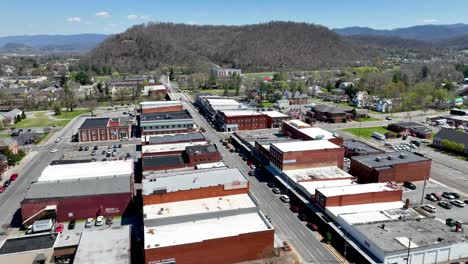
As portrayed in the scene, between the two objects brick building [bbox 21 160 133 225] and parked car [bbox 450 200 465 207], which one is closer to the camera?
brick building [bbox 21 160 133 225]

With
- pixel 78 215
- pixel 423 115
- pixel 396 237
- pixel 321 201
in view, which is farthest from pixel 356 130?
pixel 78 215

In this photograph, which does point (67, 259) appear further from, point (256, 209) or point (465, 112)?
point (465, 112)

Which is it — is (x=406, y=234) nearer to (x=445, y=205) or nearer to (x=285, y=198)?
(x=445, y=205)

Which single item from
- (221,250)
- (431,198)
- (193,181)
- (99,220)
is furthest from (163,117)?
(431,198)

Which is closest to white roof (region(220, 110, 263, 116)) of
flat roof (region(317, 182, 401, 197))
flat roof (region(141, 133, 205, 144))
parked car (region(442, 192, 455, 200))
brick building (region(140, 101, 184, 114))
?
brick building (region(140, 101, 184, 114))

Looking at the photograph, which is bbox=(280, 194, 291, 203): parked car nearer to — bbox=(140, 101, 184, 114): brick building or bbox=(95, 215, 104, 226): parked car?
bbox=(95, 215, 104, 226): parked car
